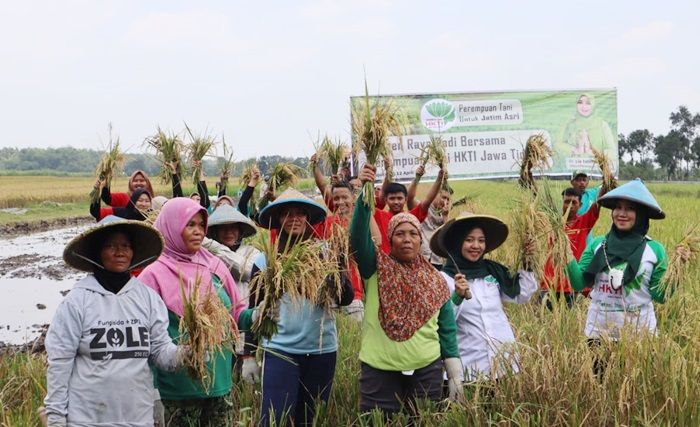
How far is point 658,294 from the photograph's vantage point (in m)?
3.90

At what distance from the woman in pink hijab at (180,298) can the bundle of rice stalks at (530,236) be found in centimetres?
159

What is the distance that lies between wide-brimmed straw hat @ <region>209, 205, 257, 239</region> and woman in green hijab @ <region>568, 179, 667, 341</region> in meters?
2.11

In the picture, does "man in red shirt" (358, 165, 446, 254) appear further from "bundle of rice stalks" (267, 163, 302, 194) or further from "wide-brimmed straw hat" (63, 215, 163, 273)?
"wide-brimmed straw hat" (63, 215, 163, 273)

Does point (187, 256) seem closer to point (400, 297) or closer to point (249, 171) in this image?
point (400, 297)

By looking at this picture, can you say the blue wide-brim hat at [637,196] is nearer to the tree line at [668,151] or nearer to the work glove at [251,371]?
the work glove at [251,371]

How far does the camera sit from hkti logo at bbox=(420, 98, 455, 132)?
9.90m

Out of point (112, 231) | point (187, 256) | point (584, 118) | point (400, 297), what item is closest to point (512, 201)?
point (400, 297)

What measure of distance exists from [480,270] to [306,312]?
0.97 m

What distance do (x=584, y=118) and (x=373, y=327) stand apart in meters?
8.05

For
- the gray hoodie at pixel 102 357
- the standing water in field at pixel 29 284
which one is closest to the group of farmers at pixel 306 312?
the gray hoodie at pixel 102 357

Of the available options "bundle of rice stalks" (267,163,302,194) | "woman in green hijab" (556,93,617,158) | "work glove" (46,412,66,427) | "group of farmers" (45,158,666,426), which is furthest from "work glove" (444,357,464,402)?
"woman in green hijab" (556,93,617,158)

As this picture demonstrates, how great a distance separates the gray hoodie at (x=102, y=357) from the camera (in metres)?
2.67

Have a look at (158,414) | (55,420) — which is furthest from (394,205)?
(55,420)

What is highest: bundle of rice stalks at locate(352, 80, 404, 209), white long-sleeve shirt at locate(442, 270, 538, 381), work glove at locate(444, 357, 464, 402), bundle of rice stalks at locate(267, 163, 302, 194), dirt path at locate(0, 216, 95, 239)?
bundle of rice stalks at locate(352, 80, 404, 209)
